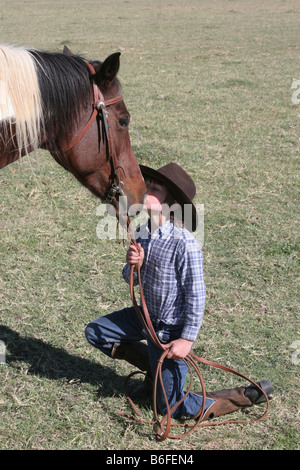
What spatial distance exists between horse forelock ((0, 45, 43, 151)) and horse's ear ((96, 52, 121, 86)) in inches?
12.1

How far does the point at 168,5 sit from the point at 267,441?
27481 mm

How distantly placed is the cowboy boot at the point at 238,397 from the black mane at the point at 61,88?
1600mm

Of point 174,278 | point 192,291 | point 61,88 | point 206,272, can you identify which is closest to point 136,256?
point 174,278

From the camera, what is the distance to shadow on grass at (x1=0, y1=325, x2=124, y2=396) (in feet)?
10.2

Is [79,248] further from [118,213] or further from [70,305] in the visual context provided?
[118,213]

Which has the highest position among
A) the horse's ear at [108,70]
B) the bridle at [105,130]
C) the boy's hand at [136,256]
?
the horse's ear at [108,70]

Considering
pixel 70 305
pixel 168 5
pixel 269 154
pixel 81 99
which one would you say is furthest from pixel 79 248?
pixel 168 5

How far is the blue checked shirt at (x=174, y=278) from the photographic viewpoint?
8.42 feet

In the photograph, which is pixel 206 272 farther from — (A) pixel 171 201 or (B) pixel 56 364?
(A) pixel 171 201

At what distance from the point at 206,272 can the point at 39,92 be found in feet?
7.74

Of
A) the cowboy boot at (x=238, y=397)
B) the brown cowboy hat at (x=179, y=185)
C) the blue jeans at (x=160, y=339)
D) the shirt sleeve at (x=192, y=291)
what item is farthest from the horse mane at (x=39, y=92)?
the cowboy boot at (x=238, y=397)

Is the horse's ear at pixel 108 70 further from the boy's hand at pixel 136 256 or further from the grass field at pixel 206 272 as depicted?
the boy's hand at pixel 136 256

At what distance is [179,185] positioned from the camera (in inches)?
104

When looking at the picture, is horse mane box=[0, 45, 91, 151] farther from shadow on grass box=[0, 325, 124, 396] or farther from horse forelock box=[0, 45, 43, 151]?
shadow on grass box=[0, 325, 124, 396]
